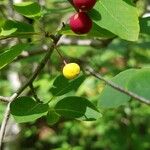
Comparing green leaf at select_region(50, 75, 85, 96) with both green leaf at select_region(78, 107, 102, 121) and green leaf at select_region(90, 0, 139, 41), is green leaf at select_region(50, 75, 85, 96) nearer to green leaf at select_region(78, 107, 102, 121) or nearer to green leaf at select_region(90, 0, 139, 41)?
green leaf at select_region(78, 107, 102, 121)

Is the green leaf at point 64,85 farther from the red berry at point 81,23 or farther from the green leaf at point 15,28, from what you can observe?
the red berry at point 81,23

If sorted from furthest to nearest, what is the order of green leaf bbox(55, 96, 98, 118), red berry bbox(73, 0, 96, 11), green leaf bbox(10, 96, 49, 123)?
green leaf bbox(55, 96, 98, 118) < green leaf bbox(10, 96, 49, 123) < red berry bbox(73, 0, 96, 11)

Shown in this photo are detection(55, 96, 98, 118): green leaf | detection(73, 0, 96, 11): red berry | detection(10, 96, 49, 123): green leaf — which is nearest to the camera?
detection(73, 0, 96, 11): red berry

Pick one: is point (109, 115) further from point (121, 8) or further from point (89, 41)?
point (121, 8)

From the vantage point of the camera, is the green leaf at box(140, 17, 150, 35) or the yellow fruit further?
the green leaf at box(140, 17, 150, 35)

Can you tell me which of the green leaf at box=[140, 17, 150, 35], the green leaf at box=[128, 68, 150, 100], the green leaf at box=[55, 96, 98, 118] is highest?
the green leaf at box=[128, 68, 150, 100]

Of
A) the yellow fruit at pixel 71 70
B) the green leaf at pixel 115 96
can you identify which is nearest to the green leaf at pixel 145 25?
the green leaf at pixel 115 96

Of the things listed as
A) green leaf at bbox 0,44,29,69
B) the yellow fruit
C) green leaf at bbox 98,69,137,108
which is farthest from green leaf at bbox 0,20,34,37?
green leaf at bbox 98,69,137,108
